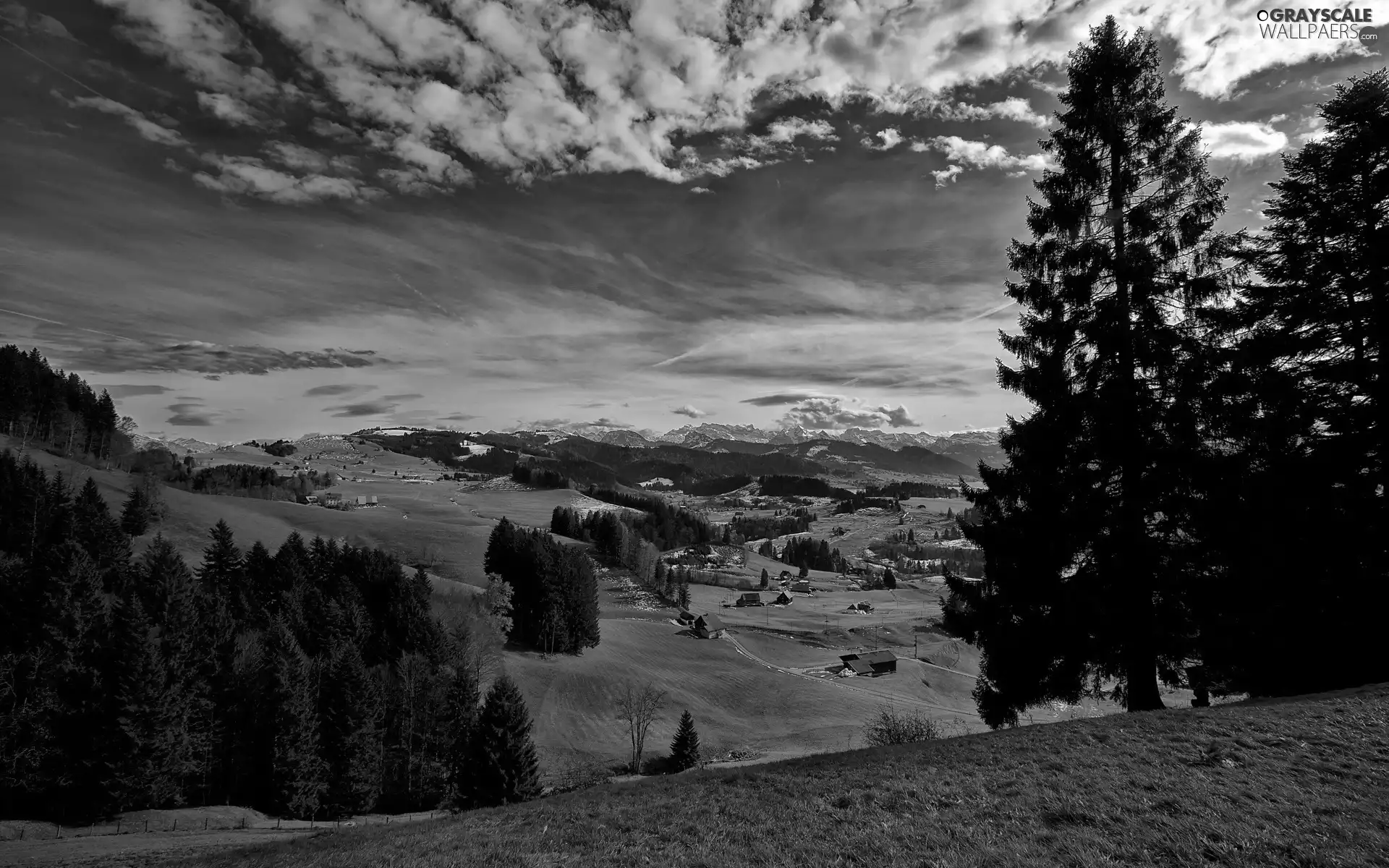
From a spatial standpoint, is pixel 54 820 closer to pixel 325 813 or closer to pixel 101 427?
pixel 325 813

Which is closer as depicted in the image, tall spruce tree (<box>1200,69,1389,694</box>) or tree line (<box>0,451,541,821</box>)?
tall spruce tree (<box>1200,69,1389,694</box>)

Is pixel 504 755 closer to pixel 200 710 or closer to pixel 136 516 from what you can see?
pixel 200 710

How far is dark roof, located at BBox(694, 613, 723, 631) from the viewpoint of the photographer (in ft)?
339

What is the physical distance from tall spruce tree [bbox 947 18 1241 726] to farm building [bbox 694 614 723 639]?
88.8 metres

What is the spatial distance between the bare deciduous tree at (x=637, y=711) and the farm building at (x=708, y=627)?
31.5 metres

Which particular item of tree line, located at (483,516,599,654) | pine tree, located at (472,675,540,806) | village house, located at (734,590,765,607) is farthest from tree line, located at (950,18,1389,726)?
village house, located at (734,590,765,607)

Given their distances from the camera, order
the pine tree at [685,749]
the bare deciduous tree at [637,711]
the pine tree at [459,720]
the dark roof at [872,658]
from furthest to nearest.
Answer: the dark roof at [872,658] < the bare deciduous tree at [637,711] < the pine tree at [685,749] < the pine tree at [459,720]

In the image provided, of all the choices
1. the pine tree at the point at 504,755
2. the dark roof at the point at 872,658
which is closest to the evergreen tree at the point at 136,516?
the pine tree at the point at 504,755

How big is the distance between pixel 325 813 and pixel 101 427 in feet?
458

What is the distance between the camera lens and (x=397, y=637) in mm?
61188

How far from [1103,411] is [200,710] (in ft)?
175

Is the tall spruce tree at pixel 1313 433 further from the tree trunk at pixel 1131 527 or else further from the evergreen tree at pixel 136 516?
the evergreen tree at pixel 136 516

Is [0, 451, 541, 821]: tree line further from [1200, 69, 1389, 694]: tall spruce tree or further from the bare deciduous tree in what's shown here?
[1200, 69, 1389, 694]: tall spruce tree

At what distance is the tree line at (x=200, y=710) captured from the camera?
33594 millimetres
